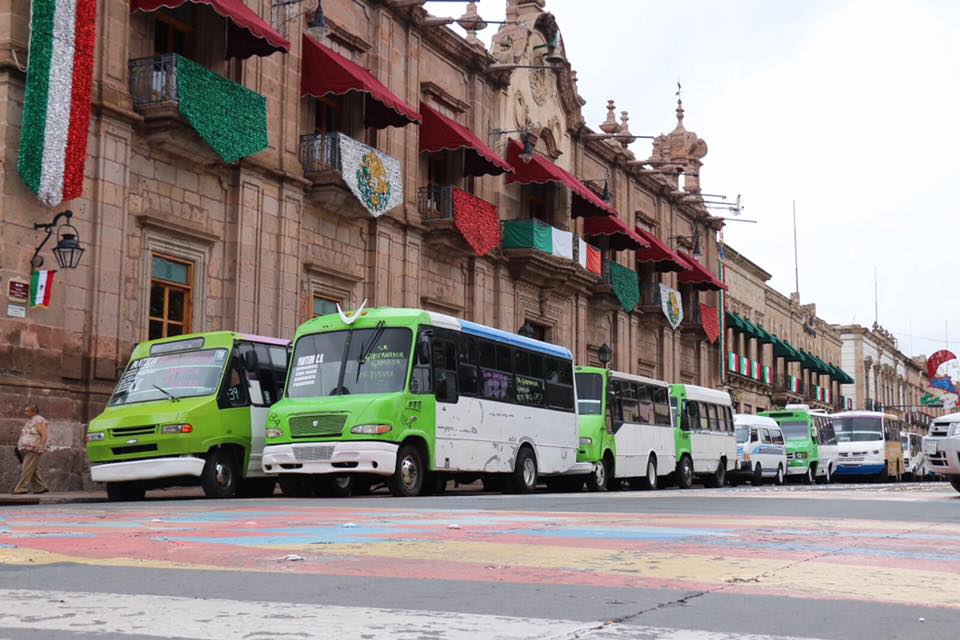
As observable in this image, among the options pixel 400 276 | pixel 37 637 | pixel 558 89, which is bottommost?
pixel 37 637

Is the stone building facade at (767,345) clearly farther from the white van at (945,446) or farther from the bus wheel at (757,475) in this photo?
the white van at (945,446)

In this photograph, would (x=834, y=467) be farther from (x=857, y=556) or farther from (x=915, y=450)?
(x=857, y=556)

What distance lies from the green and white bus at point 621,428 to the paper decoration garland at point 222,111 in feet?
28.8

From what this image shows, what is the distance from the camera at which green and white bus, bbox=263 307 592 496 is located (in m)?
17.5

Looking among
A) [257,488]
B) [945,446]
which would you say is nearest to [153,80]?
[257,488]

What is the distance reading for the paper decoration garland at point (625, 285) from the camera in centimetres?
4169

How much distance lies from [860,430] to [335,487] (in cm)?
2956

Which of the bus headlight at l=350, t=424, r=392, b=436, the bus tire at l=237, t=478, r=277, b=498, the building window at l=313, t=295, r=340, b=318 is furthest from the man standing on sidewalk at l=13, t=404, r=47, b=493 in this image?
the building window at l=313, t=295, r=340, b=318

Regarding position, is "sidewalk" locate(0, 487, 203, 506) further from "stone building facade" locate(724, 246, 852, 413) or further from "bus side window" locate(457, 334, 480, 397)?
"stone building facade" locate(724, 246, 852, 413)

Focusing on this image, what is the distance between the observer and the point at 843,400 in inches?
3462

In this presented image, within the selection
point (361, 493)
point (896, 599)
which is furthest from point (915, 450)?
point (896, 599)

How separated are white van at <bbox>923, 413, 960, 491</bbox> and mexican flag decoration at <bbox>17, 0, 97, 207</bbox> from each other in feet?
48.1

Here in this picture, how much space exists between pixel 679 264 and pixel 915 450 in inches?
551

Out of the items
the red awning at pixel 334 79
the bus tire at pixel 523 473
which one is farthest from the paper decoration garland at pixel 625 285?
the bus tire at pixel 523 473
